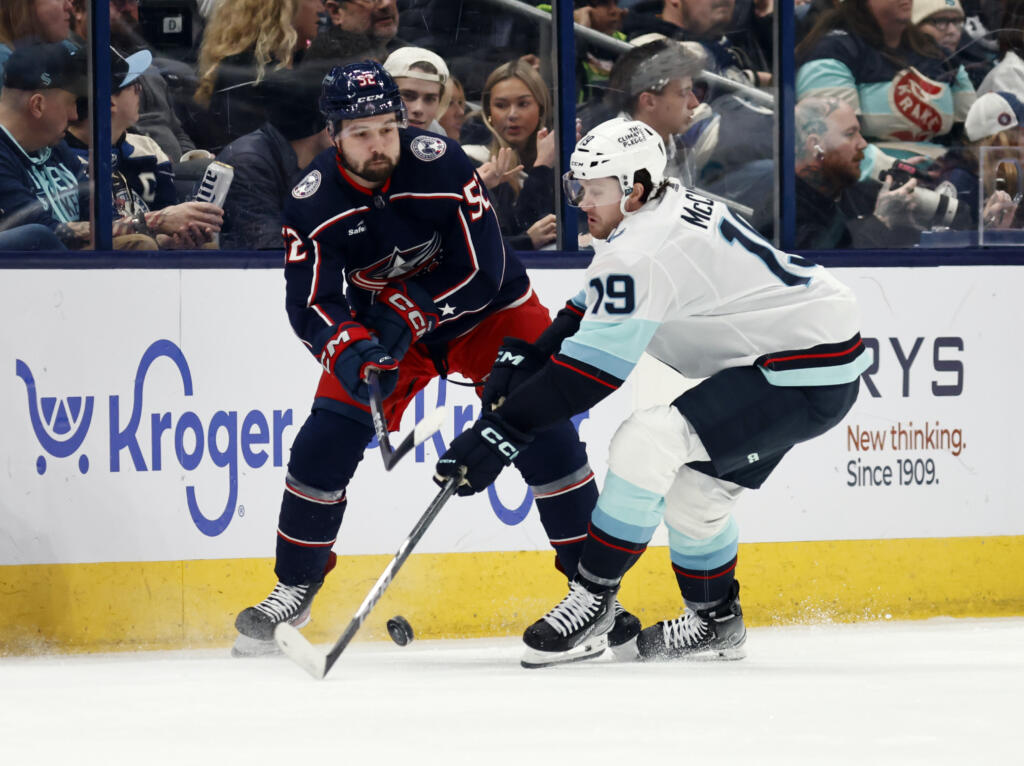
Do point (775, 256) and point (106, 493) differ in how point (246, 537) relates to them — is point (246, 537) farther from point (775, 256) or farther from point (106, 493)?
point (775, 256)

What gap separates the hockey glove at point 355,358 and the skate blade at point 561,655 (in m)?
0.63

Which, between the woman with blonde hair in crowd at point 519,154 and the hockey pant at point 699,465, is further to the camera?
the woman with blonde hair in crowd at point 519,154

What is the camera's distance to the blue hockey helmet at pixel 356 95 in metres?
3.20

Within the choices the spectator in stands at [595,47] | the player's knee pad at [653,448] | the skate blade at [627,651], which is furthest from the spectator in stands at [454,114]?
the skate blade at [627,651]

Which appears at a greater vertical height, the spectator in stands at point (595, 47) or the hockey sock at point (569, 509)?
the spectator in stands at point (595, 47)

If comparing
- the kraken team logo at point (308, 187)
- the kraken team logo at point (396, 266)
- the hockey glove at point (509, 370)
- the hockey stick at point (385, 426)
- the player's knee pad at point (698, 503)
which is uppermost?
the kraken team logo at point (308, 187)

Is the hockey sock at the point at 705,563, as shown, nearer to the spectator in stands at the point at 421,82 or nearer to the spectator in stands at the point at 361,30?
the spectator in stands at the point at 421,82

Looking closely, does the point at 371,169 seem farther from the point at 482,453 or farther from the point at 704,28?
the point at 704,28

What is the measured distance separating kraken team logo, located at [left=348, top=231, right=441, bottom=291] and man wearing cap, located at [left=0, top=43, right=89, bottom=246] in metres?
0.95

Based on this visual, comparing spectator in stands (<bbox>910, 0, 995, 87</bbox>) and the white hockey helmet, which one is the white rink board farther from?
the white hockey helmet

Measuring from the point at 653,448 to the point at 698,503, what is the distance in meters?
0.21

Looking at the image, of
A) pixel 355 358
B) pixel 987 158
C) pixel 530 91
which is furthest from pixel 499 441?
pixel 987 158

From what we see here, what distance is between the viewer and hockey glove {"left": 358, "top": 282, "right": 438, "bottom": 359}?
3350 millimetres

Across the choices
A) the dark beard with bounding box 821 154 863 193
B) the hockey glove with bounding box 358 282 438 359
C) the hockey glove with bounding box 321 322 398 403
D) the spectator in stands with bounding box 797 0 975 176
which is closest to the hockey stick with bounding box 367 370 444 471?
the hockey glove with bounding box 321 322 398 403
